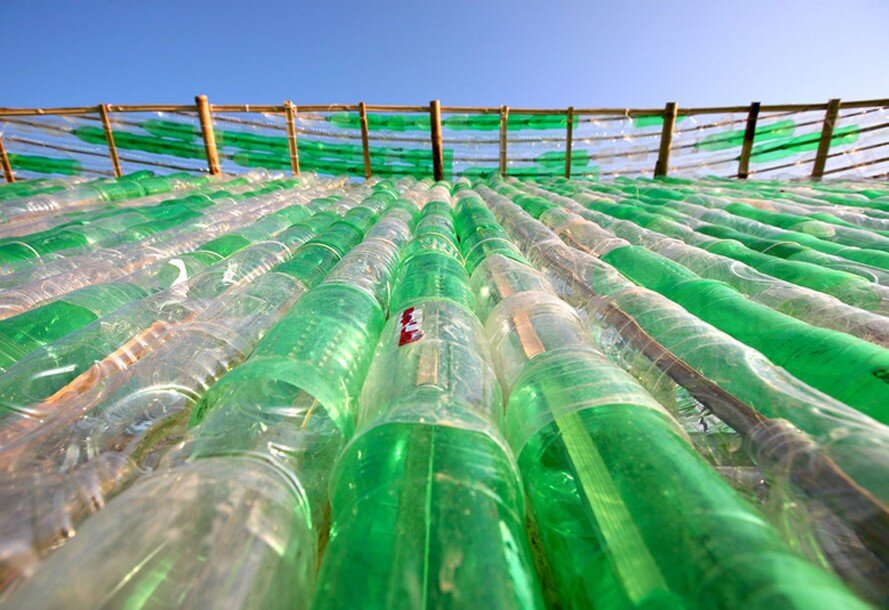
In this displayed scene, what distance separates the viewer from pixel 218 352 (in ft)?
4.73

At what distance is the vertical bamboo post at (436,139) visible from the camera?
7.66m

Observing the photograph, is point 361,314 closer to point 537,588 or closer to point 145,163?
point 537,588

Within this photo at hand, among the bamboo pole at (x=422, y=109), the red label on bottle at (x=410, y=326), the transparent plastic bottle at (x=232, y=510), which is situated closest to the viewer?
the transparent plastic bottle at (x=232, y=510)

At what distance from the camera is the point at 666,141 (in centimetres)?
799

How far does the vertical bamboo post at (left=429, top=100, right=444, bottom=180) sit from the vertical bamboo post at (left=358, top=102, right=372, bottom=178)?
1.19 metres

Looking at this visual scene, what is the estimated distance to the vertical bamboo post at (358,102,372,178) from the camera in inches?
304

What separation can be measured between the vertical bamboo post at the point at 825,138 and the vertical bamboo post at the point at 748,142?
3.30 feet

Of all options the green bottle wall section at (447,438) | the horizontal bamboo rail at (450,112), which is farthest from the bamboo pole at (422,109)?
the green bottle wall section at (447,438)

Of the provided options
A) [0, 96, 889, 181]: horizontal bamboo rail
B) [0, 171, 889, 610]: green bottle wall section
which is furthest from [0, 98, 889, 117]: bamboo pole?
[0, 171, 889, 610]: green bottle wall section

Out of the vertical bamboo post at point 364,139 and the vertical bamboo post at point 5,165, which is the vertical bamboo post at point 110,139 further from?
the vertical bamboo post at point 364,139

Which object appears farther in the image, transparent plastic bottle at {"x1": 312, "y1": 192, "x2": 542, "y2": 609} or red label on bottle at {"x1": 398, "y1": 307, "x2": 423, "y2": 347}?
red label on bottle at {"x1": 398, "y1": 307, "x2": 423, "y2": 347}

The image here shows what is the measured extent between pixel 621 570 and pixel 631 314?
1.29m

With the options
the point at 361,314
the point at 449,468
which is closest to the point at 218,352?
the point at 361,314

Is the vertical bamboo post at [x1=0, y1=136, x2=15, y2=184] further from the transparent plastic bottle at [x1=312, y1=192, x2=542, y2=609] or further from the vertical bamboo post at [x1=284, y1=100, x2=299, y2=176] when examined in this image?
the transparent plastic bottle at [x1=312, y1=192, x2=542, y2=609]
